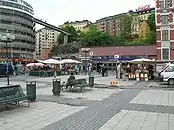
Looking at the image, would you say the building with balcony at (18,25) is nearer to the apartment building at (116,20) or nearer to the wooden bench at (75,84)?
the apartment building at (116,20)

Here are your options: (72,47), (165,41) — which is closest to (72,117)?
(165,41)

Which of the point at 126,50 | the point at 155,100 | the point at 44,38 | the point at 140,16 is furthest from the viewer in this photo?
the point at 44,38

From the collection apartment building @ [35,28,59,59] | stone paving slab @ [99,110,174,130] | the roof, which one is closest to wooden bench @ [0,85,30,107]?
stone paving slab @ [99,110,174,130]

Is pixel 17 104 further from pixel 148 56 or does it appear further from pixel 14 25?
pixel 14 25

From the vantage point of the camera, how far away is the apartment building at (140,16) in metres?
130

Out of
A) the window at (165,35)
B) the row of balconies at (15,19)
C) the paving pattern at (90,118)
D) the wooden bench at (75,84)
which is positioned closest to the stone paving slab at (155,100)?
the paving pattern at (90,118)

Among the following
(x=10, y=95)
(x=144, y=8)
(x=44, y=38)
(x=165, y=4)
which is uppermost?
(x=144, y=8)

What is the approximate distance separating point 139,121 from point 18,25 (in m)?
95.7

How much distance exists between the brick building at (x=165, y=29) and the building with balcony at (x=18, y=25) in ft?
169

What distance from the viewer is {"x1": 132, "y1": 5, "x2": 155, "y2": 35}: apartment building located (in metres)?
130

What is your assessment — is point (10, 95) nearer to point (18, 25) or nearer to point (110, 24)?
point (18, 25)

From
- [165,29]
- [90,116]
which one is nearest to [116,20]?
[165,29]

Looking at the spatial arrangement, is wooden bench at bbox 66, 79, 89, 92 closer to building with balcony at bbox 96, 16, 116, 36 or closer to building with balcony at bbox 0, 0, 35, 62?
building with balcony at bbox 0, 0, 35, 62

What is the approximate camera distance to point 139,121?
33.5 ft
